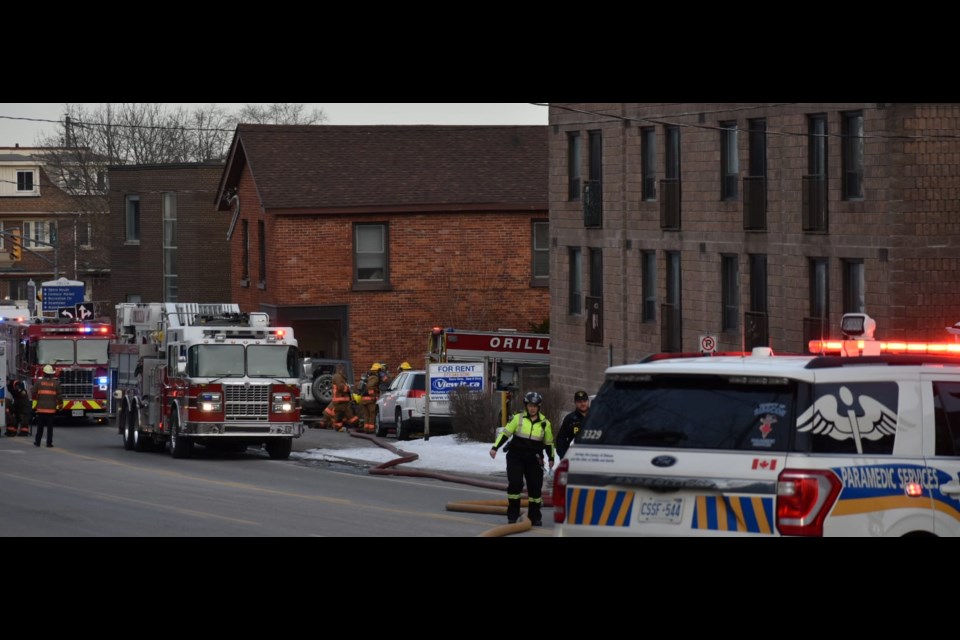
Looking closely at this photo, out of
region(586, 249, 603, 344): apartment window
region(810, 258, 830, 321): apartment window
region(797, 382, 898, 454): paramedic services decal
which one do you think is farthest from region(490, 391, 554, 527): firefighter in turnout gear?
region(586, 249, 603, 344): apartment window

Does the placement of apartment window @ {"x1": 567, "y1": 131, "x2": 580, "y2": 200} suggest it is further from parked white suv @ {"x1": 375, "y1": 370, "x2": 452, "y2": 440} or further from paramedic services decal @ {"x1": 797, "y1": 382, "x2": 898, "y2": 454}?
paramedic services decal @ {"x1": 797, "y1": 382, "x2": 898, "y2": 454}

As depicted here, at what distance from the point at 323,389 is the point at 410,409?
7208mm

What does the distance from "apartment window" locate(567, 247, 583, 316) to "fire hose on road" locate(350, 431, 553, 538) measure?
6.51 m

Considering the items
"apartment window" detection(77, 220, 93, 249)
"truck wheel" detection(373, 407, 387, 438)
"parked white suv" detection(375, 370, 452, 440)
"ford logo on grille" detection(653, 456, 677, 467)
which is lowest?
"truck wheel" detection(373, 407, 387, 438)

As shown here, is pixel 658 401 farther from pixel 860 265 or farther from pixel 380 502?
pixel 860 265

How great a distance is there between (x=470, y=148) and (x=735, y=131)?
20882 mm

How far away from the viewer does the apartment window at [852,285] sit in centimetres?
2969

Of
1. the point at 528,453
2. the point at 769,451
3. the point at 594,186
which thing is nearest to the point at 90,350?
the point at 594,186

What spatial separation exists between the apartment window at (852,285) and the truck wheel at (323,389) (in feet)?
54.6

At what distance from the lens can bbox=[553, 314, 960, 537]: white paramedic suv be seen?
28.6 feet

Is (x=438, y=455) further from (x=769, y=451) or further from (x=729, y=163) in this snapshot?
(x=769, y=451)

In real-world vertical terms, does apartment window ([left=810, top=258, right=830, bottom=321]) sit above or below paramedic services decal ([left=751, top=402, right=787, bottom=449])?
above

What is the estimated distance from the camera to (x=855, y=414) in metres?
9.04

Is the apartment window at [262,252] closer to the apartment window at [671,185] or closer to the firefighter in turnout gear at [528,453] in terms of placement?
the apartment window at [671,185]
